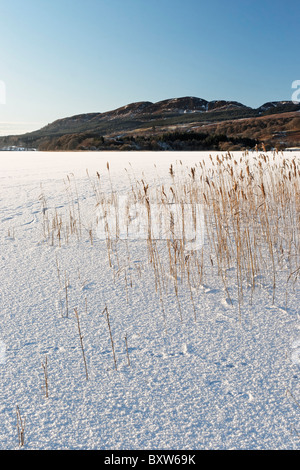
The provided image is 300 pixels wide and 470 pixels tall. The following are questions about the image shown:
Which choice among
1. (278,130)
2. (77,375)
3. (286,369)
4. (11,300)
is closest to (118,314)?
Result: (77,375)

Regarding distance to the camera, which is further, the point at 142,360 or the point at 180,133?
the point at 180,133

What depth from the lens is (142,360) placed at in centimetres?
142

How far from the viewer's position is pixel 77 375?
132 centimetres

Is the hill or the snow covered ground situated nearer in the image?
the snow covered ground

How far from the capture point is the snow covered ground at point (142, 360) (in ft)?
3.45

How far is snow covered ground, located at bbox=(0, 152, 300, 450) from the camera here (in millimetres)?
1053

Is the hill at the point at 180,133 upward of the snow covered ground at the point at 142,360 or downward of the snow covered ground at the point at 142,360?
upward

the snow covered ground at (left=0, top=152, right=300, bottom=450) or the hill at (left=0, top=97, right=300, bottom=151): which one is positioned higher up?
the hill at (left=0, top=97, right=300, bottom=151)

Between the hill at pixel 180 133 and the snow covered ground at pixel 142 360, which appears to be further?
the hill at pixel 180 133

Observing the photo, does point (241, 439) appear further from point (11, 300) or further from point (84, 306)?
point (11, 300)

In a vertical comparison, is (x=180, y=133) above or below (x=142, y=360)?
above

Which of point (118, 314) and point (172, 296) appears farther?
point (172, 296)

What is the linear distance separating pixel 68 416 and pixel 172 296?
106 centimetres
